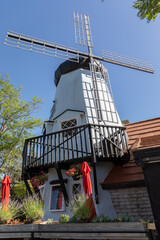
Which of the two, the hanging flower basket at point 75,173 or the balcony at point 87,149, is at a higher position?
the balcony at point 87,149

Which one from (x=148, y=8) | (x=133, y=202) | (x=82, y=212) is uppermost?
(x=148, y=8)

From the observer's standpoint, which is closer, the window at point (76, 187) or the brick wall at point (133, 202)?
the brick wall at point (133, 202)

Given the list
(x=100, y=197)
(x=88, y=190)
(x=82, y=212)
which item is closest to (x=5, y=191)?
(x=88, y=190)

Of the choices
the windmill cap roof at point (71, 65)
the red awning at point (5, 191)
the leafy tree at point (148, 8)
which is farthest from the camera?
the windmill cap roof at point (71, 65)

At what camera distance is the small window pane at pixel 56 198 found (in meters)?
7.51

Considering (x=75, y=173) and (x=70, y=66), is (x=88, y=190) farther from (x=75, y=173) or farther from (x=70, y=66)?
(x=70, y=66)

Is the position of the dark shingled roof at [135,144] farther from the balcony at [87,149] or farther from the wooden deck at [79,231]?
the wooden deck at [79,231]

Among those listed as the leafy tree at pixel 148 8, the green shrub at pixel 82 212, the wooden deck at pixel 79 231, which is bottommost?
the wooden deck at pixel 79 231

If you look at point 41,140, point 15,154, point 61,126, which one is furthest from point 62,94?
point 15,154

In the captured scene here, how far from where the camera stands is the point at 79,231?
3.59 meters

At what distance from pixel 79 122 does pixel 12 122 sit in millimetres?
8016

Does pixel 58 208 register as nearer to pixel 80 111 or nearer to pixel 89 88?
pixel 80 111

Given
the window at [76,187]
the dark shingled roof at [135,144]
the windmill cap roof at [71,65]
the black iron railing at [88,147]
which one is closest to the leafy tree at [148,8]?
the dark shingled roof at [135,144]

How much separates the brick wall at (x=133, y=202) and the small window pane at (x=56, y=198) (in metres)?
2.35
